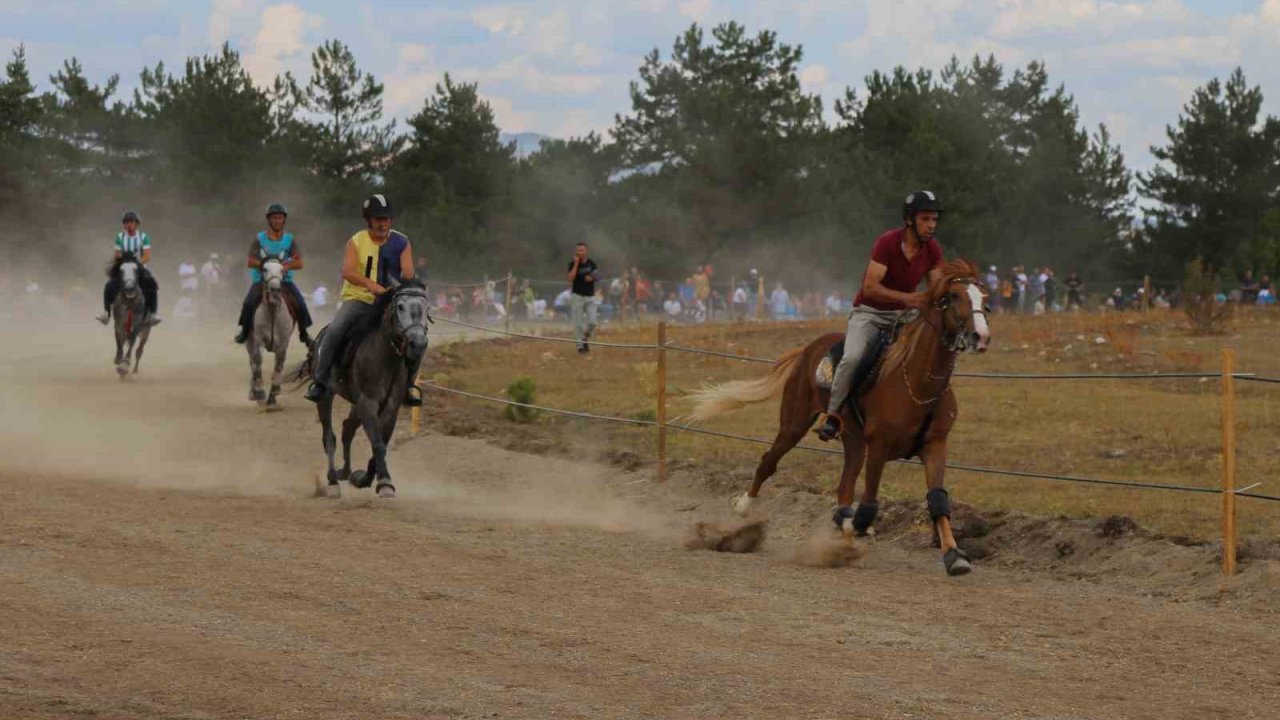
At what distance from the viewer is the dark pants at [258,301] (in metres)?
20.3

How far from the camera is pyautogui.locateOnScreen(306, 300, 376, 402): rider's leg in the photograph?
46.6 ft

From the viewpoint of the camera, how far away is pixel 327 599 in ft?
30.6

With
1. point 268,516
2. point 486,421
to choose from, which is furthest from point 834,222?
point 268,516

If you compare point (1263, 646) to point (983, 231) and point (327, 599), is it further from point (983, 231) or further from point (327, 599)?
point (983, 231)

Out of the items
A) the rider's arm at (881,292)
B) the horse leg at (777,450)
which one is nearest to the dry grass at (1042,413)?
the horse leg at (777,450)

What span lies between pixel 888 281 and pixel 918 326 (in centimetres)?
58

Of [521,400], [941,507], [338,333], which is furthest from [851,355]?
[521,400]

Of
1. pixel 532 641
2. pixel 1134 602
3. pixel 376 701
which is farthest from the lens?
pixel 1134 602

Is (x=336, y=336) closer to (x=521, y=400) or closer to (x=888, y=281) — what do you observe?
(x=888, y=281)

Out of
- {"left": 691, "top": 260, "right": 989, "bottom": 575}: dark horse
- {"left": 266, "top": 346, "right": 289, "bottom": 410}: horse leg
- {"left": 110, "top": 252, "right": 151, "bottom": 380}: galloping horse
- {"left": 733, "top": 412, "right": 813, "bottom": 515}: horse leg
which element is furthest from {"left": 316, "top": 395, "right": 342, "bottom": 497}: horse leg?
{"left": 110, "top": 252, "right": 151, "bottom": 380}: galloping horse

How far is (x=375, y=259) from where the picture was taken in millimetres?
14195

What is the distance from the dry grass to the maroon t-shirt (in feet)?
9.57

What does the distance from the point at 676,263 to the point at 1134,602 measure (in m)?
56.8

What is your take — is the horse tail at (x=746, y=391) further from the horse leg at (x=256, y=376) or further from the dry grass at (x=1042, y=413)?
the horse leg at (x=256, y=376)
